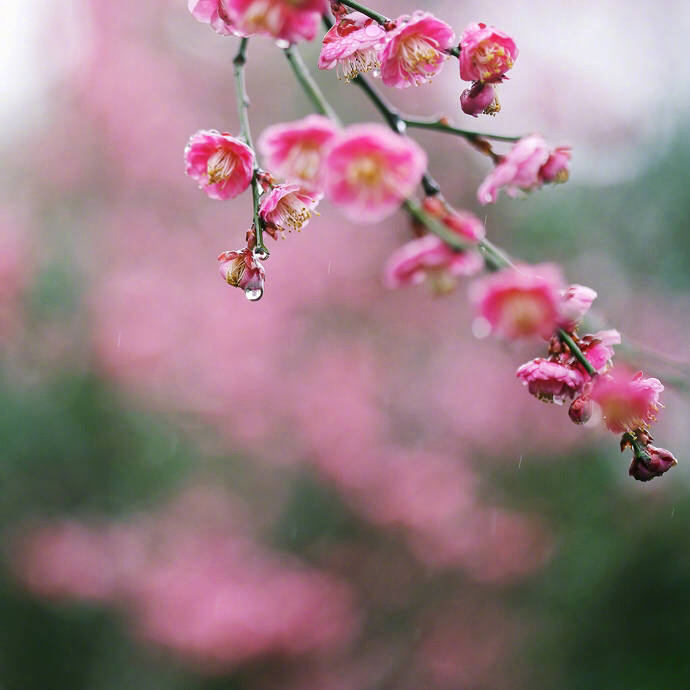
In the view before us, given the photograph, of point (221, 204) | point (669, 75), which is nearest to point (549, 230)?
point (669, 75)

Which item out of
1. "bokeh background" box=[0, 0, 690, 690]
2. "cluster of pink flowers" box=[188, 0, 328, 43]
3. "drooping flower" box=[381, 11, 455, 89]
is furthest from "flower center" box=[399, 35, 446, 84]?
"bokeh background" box=[0, 0, 690, 690]

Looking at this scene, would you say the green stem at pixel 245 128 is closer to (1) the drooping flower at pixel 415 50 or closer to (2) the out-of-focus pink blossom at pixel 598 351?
(1) the drooping flower at pixel 415 50

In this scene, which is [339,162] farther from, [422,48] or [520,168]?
[422,48]

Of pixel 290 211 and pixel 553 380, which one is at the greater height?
pixel 290 211

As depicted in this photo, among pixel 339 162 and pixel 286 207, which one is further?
pixel 286 207

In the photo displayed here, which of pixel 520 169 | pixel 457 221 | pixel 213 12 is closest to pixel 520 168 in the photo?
pixel 520 169

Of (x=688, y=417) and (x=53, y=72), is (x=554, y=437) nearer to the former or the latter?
(x=688, y=417)
